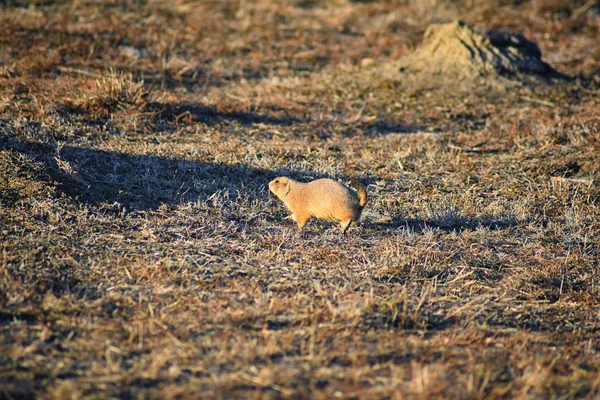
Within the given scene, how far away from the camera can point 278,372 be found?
4219mm

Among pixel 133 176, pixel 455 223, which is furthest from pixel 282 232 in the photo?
pixel 133 176

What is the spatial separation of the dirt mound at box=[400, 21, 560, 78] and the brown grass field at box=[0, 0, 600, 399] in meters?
0.42

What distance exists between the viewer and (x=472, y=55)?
1427 centimetres

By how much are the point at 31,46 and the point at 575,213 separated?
449 inches

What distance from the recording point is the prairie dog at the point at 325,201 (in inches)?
263

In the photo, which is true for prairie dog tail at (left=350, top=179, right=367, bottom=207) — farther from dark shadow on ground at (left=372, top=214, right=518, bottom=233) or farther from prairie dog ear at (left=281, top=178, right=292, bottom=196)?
prairie dog ear at (left=281, top=178, right=292, bottom=196)

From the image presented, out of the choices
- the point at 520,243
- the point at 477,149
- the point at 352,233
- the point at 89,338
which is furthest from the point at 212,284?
the point at 477,149

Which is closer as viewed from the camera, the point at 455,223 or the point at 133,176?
the point at 455,223

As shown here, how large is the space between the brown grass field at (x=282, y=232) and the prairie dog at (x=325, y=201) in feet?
0.72

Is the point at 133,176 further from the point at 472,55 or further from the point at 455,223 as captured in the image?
the point at 472,55

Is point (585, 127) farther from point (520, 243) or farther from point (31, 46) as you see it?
point (31, 46)

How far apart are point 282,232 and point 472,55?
9.14 m

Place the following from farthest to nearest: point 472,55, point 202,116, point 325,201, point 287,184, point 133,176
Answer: point 472,55 → point 202,116 → point 133,176 → point 287,184 → point 325,201

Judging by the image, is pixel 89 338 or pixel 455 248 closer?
pixel 89 338
